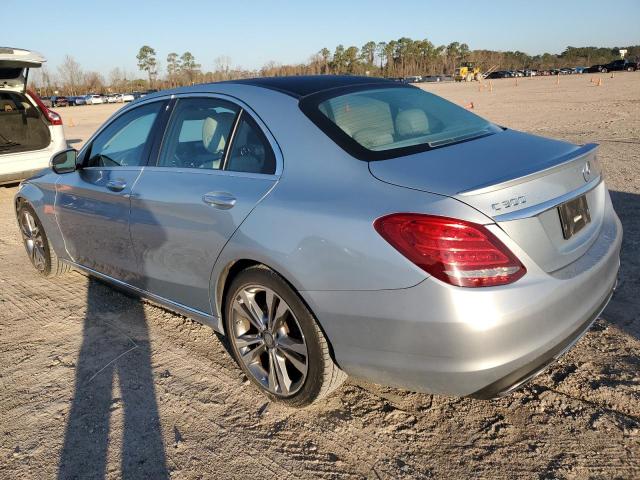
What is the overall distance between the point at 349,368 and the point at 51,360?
221 cm

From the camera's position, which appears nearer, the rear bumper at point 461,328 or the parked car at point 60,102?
the rear bumper at point 461,328

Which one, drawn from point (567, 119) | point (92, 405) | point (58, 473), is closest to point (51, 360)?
point (92, 405)

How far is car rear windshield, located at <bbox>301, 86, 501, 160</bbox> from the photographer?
262 cm

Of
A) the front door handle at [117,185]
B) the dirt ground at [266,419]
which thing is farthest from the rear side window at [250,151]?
the dirt ground at [266,419]

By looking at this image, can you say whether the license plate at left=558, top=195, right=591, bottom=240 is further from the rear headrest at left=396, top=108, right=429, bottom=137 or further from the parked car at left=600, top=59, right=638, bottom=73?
the parked car at left=600, top=59, right=638, bottom=73

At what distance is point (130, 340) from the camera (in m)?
3.75

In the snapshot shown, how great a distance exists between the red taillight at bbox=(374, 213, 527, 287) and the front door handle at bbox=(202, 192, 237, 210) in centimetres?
112

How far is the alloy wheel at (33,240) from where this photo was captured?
5.09 meters

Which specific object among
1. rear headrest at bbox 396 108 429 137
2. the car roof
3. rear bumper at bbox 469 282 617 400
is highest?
the car roof

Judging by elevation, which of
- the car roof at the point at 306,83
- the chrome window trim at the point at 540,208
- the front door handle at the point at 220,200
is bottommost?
the front door handle at the point at 220,200

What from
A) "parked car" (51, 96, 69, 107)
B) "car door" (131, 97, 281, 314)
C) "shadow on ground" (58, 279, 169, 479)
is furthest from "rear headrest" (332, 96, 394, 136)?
"parked car" (51, 96, 69, 107)

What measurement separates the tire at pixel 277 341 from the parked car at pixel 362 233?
10 mm

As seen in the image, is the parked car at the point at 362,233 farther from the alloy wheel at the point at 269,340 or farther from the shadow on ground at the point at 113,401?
the shadow on ground at the point at 113,401

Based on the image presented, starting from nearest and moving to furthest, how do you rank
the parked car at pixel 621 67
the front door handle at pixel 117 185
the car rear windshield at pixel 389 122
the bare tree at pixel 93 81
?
the car rear windshield at pixel 389 122 < the front door handle at pixel 117 185 < the parked car at pixel 621 67 < the bare tree at pixel 93 81
